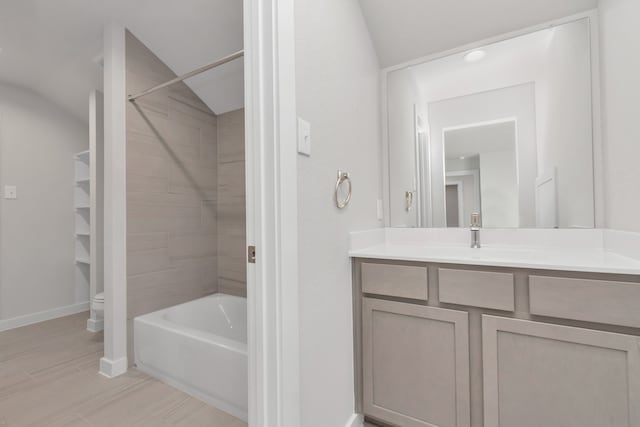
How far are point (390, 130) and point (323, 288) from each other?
46.4 inches

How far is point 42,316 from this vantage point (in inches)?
112

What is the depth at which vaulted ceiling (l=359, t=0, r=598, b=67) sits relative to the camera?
1446 millimetres

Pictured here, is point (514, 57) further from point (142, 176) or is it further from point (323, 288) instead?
point (142, 176)

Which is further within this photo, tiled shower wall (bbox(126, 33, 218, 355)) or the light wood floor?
tiled shower wall (bbox(126, 33, 218, 355))

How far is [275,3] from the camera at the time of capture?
921 millimetres

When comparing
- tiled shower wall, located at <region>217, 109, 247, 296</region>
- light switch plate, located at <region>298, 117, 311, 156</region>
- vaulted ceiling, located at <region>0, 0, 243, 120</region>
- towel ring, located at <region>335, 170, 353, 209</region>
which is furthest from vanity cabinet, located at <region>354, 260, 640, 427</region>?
vaulted ceiling, located at <region>0, 0, 243, 120</region>

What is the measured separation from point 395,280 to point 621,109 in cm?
115

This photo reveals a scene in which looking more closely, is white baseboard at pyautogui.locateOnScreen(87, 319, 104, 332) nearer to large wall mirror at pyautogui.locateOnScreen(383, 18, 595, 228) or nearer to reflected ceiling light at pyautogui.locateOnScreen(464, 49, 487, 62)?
large wall mirror at pyautogui.locateOnScreen(383, 18, 595, 228)

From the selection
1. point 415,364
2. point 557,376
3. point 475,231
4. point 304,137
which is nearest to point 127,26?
point 304,137

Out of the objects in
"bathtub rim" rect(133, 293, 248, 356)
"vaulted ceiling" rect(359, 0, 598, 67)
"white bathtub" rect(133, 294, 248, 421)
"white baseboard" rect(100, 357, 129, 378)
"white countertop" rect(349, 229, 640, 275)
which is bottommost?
"white baseboard" rect(100, 357, 129, 378)

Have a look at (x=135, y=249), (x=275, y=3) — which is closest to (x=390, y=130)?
(x=275, y=3)

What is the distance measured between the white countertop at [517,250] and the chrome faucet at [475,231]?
1.3 inches

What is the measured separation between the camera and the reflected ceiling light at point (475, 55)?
63.0 inches

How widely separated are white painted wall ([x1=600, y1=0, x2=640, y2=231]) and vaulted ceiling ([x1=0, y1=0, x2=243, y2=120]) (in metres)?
1.89
